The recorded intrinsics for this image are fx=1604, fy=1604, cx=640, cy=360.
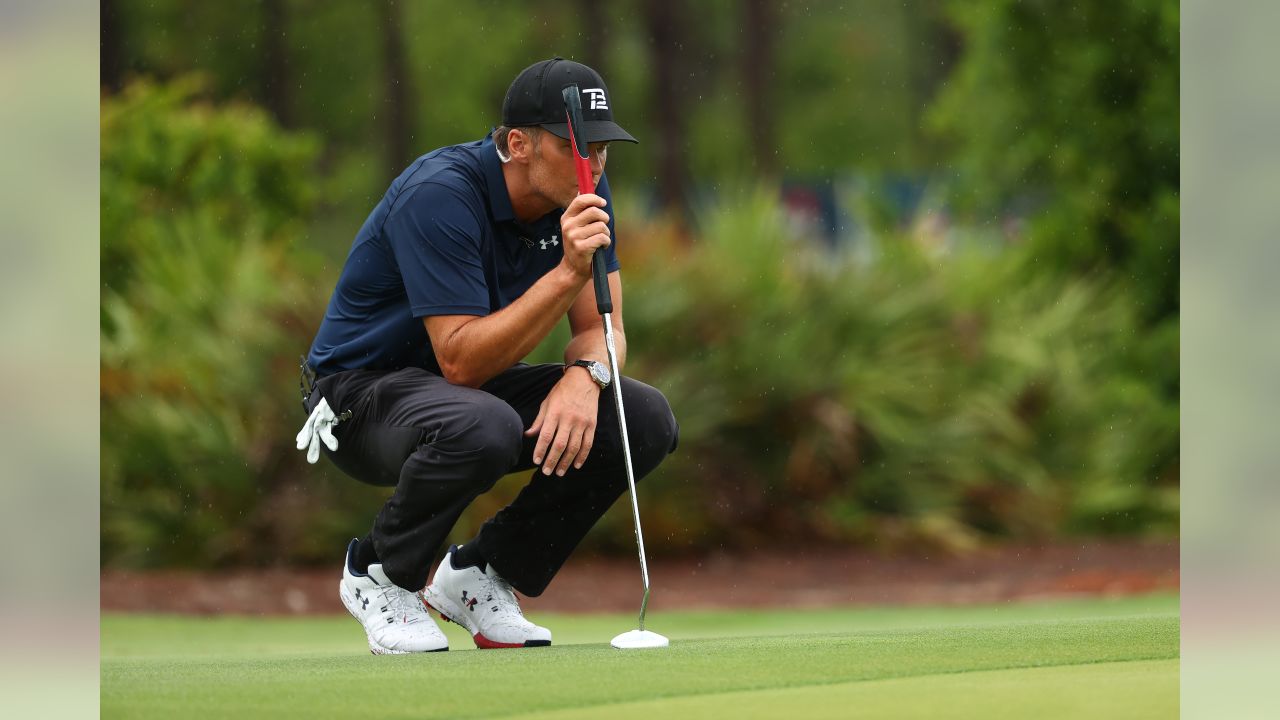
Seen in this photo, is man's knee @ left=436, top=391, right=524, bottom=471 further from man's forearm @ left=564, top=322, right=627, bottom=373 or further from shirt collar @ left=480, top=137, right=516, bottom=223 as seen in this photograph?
shirt collar @ left=480, top=137, right=516, bottom=223

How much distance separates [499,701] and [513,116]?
5.57 ft

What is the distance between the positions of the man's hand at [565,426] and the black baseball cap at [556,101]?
2.17ft

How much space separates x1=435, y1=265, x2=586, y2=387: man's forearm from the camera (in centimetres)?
397

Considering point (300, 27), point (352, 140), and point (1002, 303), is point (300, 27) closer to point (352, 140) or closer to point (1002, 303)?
point (352, 140)

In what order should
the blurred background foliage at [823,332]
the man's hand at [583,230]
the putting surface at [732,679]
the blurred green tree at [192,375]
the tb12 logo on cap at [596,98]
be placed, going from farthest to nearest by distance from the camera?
the blurred background foliage at [823,332]
the blurred green tree at [192,375]
the tb12 logo on cap at [596,98]
the man's hand at [583,230]
the putting surface at [732,679]

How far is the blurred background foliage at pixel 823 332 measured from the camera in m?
8.50

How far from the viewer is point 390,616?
4.26 meters

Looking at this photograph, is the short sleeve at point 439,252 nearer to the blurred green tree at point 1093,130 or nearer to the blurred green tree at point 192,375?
the blurred green tree at point 192,375

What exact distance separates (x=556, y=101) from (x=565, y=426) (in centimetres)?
84

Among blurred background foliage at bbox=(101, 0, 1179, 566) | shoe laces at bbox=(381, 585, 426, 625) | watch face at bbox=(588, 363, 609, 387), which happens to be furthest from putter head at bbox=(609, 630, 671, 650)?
blurred background foliage at bbox=(101, 0, 1179, 566)

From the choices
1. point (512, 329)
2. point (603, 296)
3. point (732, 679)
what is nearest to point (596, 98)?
point (603, 296)

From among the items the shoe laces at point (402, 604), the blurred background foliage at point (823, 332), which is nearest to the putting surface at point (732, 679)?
the shoe laces at point (402, 604)
